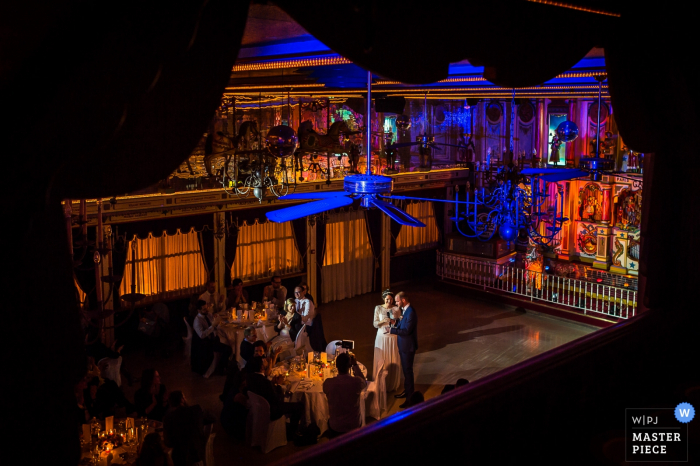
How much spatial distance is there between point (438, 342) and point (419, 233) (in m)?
4.93

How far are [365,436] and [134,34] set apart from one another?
1339 mm

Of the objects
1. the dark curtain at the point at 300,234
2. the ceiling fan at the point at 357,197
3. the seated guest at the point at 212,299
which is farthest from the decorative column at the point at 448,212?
the ceiling fan at the point at 357,197

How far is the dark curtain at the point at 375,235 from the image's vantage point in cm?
1345

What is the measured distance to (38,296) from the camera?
1.27 meters

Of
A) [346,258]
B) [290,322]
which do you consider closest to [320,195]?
[290,322]

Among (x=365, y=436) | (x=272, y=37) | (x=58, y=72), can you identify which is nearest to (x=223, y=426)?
(x=272, y=37)

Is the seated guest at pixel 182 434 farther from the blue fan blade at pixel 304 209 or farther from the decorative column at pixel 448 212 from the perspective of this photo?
the decorative column at pixel 448 212

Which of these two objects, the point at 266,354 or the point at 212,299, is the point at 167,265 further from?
the point at 266,354

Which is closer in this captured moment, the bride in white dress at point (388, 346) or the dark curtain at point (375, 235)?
the bride in white dress at point (388, 346)

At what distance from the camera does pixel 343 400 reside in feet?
19.0

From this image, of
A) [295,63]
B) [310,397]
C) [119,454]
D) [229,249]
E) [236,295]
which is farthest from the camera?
[229,249]

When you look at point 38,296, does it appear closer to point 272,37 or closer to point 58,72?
point 58,72

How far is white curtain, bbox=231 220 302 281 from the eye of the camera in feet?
37.9

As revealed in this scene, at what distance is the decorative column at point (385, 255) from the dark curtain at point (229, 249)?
3.72 m
